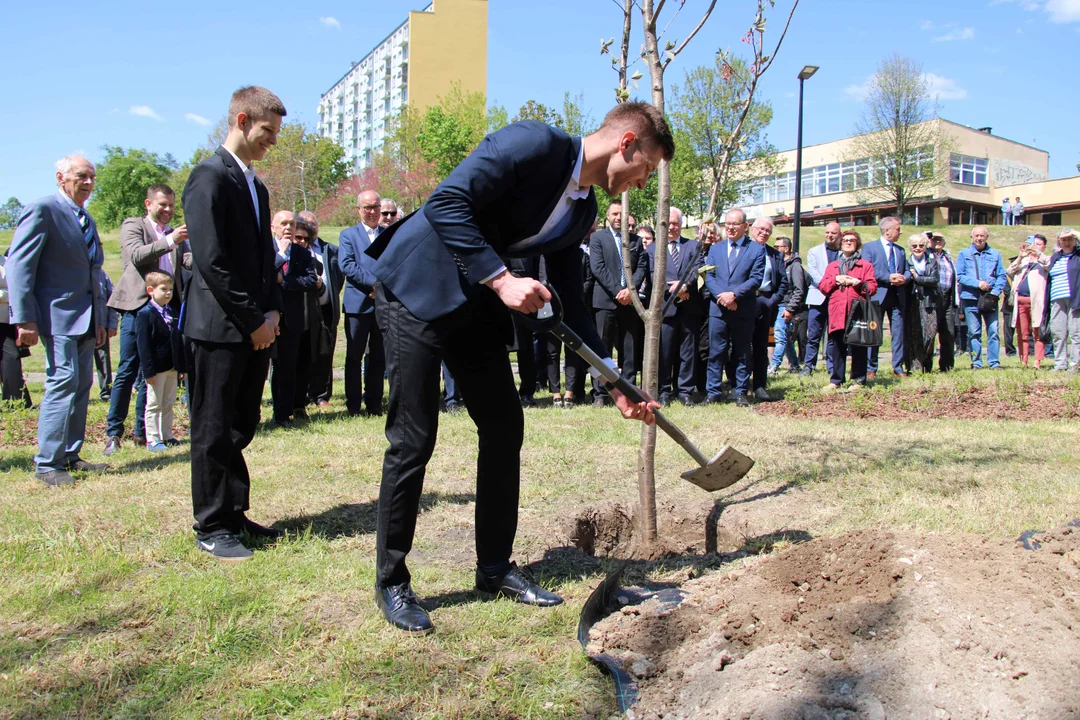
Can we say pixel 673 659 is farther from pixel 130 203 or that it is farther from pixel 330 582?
pixel 130 203

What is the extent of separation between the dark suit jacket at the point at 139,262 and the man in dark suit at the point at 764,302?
6.09 m

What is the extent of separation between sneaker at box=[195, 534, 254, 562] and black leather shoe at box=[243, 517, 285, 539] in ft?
0.71

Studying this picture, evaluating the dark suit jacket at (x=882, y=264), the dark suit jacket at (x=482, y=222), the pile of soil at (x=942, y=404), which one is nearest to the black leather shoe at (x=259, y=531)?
the dark suit jacket at (x=482, y=222)

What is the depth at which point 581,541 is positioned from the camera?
14.9 feet

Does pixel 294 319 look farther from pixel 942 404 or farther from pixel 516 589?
pixel 942 404

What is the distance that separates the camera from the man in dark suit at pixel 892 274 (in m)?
10.5

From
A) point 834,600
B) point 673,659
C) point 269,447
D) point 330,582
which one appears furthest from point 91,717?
point 269,447

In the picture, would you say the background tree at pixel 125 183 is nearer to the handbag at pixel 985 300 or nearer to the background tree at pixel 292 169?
the background tree at pixel 292 169

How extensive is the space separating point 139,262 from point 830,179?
67.7 metres

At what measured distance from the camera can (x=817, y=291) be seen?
37.3 feet

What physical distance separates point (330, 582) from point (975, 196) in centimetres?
6970

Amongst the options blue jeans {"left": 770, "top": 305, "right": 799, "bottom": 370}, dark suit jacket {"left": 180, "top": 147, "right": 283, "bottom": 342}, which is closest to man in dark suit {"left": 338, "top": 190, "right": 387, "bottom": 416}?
dark suit jacket {"left": 180, "top": 147, "right": 283, "bottom": 342}

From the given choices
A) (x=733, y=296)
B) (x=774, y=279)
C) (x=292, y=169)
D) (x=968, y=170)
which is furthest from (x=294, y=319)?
(x=968, y=170)

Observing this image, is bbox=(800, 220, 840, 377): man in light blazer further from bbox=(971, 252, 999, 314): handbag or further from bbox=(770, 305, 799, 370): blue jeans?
bbox=(971, 252, 999, 314): handbag
